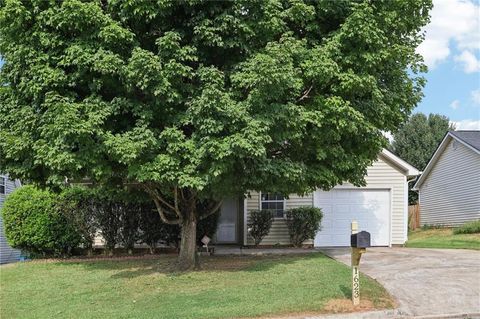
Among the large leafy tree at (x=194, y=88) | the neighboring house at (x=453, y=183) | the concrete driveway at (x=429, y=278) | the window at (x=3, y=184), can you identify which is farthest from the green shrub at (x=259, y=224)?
the neighboring house at (x=453, y=183)

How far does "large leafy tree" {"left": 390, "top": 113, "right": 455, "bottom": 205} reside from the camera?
4168 centimetres

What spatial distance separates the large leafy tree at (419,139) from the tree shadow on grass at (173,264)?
96.4 feet

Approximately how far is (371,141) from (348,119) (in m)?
1.46

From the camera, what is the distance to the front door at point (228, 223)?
19.3 m

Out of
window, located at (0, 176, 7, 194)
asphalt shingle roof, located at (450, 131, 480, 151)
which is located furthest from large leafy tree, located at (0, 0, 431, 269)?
asphalt shingle roof, located at (450, 131, 480, 151)

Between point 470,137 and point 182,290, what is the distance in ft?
69.3

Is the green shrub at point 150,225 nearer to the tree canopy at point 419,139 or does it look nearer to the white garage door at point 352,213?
the white garage door at point 352,213

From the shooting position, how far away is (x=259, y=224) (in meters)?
17.5

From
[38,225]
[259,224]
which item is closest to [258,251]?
[259,224]

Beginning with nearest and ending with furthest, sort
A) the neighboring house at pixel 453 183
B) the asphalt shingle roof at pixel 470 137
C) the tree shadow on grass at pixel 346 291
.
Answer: the tree shadow on grass at pixel 346 291
the asphalt shingle roof at pixel 470 137
the neighboring house at pixel 453 183

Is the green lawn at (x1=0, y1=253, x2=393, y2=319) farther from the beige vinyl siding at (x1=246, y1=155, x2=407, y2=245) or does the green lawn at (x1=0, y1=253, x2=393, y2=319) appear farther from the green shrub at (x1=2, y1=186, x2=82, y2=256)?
the beige vinyl siding at (x1=246, y1=155, x2=407, y2=245)

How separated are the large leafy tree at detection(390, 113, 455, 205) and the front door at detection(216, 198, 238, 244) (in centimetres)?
2582

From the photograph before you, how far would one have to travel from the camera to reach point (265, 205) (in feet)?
60.1

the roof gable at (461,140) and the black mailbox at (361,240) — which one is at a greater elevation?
the roof gable at (461,140)
